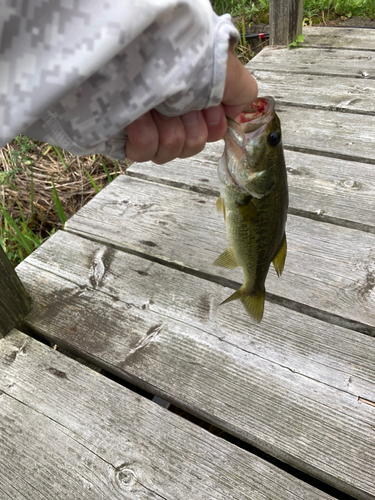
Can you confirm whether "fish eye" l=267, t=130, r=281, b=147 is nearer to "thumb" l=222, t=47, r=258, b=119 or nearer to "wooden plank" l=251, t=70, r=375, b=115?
"thumb" l=222, t=47, r=258, b=119

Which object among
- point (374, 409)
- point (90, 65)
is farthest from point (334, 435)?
point (90, 65)

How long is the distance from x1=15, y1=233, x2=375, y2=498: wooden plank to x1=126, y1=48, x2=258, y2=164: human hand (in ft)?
3.11

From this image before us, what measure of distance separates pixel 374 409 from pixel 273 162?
1.01 m

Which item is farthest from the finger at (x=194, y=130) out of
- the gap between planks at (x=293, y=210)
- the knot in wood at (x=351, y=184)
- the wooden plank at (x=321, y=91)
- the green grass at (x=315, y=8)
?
the green grass at (x=315, y=8)

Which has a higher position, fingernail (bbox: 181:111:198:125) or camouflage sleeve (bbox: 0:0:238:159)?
camouflage sleeve (bbox: 0:0:238:159)

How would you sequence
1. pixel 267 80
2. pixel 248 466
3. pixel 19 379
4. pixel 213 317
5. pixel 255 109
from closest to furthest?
pixel 255 109
pixel 248 466
pixel 19 379
pixel 213 317
pixel 267 80

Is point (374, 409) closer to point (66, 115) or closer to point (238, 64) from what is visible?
point (238, 64)

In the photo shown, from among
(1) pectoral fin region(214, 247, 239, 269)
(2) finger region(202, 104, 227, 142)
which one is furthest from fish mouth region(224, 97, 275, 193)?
(1) pectoral fin region(214, 247, 239, 269)

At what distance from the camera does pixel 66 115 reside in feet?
2.52

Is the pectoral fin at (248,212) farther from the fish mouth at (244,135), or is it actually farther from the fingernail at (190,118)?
the fingernail at (190,118)

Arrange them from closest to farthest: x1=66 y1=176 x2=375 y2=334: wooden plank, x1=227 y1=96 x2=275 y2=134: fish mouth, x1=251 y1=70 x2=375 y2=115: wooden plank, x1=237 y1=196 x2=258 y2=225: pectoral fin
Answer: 1. x1=227 y1=96 x2=275 y2=134: fish mouth
2. x1=237 y1=196 x2=258 y2=225: pectoral fin
3. x1=66 y1=176 x2=375 y2=334: wooden plank
4. x1=251 y1=70 x2=375 y2=115: wooden plank

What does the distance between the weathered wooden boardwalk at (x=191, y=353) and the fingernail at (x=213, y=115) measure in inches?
39.9

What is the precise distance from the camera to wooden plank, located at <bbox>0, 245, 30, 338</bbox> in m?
1.64

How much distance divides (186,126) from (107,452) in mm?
1200
